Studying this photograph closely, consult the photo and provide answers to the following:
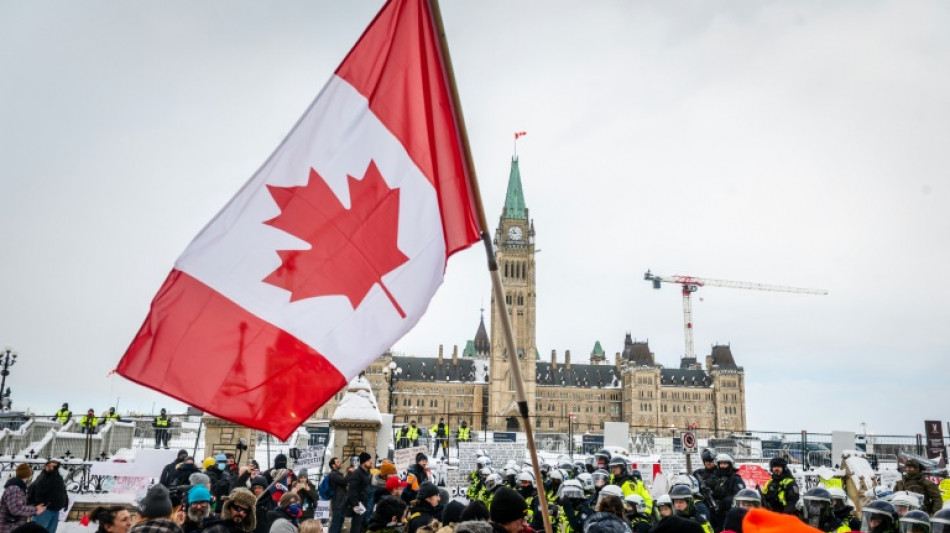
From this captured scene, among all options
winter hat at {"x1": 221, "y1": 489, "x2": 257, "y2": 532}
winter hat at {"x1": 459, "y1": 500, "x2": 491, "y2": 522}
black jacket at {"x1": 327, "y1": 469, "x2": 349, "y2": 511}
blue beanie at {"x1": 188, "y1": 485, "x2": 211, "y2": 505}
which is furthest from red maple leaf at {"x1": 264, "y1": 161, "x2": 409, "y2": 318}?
black jacket at {"x1": 327, "y1": 469, "x2": 349, "y2": 511}

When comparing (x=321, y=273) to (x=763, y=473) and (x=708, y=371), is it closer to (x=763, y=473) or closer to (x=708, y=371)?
(x=763, y=473)

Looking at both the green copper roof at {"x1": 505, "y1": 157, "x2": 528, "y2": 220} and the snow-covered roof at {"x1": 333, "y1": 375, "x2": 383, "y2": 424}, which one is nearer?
the snow-covered roof at {"x1": 333, "y1": 375, "x2": 383, "y2": 424}

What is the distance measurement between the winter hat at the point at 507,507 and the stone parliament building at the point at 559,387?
398ft

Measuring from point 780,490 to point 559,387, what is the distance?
5029 inches

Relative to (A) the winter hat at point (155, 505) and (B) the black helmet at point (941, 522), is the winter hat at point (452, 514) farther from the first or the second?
(B) the black helmet at point (941, 522)

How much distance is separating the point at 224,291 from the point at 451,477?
Answer: 575 inches

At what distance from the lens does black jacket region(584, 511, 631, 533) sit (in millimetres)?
5344

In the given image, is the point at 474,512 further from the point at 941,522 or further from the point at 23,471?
the point at 23,471

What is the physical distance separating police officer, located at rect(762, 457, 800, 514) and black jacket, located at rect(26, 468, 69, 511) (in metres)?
9.94

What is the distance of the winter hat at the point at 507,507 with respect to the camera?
459 centimetres

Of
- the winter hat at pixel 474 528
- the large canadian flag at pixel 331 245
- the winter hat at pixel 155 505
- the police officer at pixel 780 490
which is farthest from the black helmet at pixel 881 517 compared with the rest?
the winter hat at pixel 155 505

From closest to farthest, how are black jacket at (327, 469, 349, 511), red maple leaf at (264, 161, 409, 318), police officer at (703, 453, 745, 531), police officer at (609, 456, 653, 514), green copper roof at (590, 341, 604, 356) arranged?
red maple leaf at (264, 161, 409, 318), police officer at (609, 456, 653, 514), police officer at (703, 453, 745, 531), black jacket at (327, 469, 349, 511), green copper roof at (590, 341, 604, 356)

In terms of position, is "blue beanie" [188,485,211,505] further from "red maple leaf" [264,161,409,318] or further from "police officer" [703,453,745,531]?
"police officer" [703,453,745,531]

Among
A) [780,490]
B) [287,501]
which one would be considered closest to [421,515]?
[287,501]
